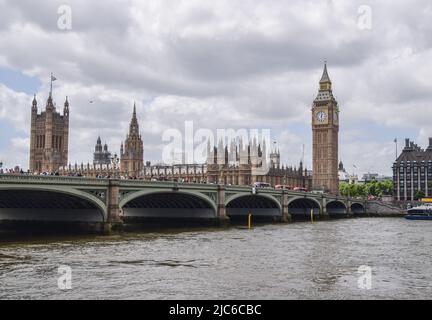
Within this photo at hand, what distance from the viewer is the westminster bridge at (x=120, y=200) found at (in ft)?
152

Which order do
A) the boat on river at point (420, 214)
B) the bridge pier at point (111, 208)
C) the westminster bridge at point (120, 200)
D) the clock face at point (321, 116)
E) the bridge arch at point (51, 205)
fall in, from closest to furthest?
1. the westminster bridge at point (120, 200)
2. the bridge arch at point (51, 205)
3. the bridge pier at point (111, 208)
4. the boat on river at point (420, 214)
5. the clock face at point (321, 116)

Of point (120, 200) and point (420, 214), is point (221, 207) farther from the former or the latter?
point (420, 214)

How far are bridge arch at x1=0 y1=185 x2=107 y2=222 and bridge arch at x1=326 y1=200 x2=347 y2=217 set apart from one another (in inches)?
3446

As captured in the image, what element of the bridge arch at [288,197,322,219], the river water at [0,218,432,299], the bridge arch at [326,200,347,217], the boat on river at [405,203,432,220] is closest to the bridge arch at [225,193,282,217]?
the bridge arch at [288,197,322,219]

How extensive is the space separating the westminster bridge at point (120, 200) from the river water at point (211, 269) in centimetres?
460

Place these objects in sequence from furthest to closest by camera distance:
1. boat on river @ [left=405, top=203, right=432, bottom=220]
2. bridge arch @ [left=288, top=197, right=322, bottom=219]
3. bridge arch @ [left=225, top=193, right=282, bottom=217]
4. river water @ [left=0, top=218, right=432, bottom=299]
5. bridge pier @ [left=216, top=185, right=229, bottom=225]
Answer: boat on river @ [left=405, top=203, right=432, bottom=220], bridge arch @ [left=288, top=197, right=322, bottom=219], bridge arch @ [left=225, top=193, right=282, bottom=217], bridge pier @ [left=216, top=185, right=229, bottom=225], river water @ [left=0, top=218, right=432, bottom=299]

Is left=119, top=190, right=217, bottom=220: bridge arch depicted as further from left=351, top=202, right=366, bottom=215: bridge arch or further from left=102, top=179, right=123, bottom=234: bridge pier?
left=351, top=202, right=366, bottom=215: bridge arch

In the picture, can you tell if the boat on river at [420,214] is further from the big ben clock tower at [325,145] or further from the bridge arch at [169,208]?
the big ben clock tower at [325,145]

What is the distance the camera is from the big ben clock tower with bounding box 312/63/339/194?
18988 centimetres

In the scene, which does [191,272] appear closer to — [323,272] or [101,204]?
[323,272]

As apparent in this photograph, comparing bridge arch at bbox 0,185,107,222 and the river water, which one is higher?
bridge arch at bbox 0,185,107,222

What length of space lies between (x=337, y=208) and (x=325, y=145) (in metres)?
55.0

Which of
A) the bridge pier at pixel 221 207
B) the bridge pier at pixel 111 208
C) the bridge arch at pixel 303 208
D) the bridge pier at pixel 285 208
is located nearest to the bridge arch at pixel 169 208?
the bridge pier at pixel 221 207
